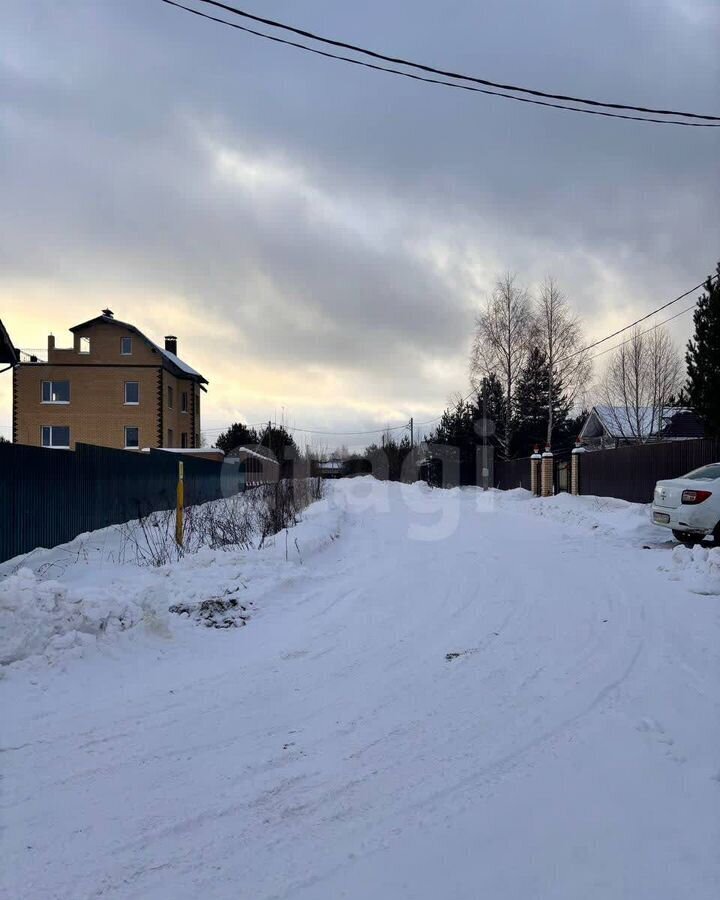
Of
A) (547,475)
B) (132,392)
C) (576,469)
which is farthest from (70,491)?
(132,392)

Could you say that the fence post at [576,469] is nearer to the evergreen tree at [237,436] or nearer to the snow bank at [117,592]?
the snow bank at [117,592]

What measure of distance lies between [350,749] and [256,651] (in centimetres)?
208

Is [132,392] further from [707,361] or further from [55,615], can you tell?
[55,615]

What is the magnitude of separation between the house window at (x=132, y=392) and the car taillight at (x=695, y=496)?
32.1m

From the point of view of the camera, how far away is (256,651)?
5410mm

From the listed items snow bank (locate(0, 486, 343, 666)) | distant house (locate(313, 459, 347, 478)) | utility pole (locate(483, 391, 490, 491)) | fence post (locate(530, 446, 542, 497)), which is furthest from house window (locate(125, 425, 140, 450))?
distant house (locate(313, 459, 347, 478))

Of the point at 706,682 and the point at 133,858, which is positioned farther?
the point at 706,682

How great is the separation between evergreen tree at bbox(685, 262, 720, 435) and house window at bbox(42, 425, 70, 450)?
32.1 metres

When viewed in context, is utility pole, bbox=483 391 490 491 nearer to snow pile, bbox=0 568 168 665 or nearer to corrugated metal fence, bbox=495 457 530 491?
corrugated metal fence, bbox=495 457 530 491

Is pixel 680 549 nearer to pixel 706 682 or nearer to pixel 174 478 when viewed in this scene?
pixel 706 682

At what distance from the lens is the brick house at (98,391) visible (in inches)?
1423

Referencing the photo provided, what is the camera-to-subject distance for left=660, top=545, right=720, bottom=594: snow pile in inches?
300

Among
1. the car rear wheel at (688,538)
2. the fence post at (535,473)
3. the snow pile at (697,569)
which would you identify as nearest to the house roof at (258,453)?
the fence post at (535,473)

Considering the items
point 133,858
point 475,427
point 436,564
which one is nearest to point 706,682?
point 133,858
